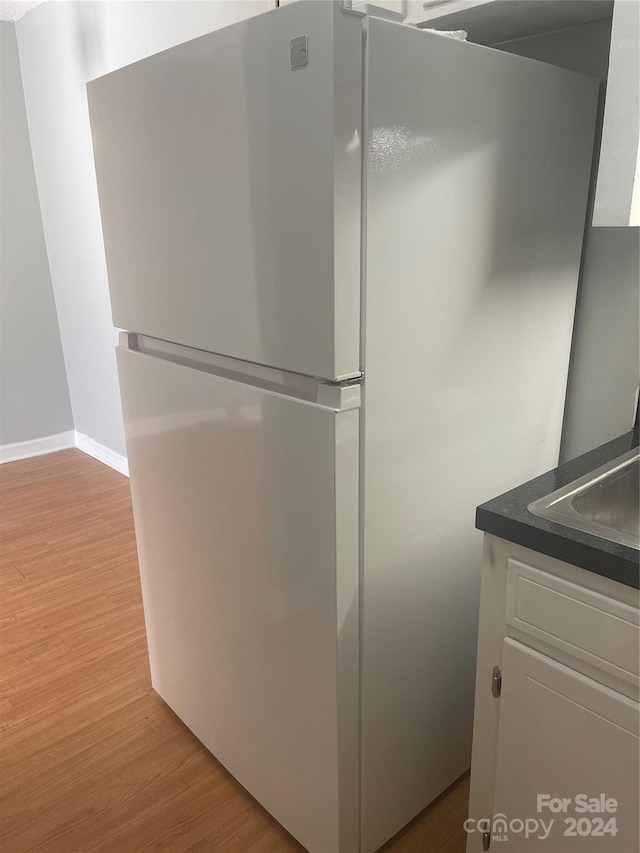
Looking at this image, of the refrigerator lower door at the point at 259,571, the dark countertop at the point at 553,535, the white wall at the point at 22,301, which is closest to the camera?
the dark countertop at the point at 553,535

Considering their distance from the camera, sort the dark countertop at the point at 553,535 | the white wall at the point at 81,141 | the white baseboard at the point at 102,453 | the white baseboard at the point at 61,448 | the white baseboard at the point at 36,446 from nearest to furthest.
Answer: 1. the dark countertop at the point at 553,535
2. the white wall at the point at 81,141
3. the white baseboard at the point at 102,453
4. the white baseboard at the point at 61,448
5. the white baseboard at the point at 36,446

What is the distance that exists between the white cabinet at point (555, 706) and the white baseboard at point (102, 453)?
8.79ft

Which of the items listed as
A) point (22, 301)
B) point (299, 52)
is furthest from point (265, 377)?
point (22, 301)

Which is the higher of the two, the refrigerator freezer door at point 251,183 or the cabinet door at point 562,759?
the refrigerator freezer door at point 251,183

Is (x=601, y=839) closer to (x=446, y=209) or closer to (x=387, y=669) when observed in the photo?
(x=387, y=669)

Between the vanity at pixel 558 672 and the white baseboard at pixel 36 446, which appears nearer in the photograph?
the vanity at pixel 558 672

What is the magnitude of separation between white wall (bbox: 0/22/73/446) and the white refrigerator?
2.44 m

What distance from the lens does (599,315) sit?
1.57m

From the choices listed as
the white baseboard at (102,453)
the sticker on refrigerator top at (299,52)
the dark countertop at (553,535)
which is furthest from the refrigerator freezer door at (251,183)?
the white baseboard at (102,453)

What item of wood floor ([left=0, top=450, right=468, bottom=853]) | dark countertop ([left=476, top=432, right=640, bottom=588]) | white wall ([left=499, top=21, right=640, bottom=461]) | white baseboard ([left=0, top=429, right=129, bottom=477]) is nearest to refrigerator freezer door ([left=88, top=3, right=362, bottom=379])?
dark countertop ([left=476, top=432, right=640, bottom=588])

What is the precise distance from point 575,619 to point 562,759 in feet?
0.87

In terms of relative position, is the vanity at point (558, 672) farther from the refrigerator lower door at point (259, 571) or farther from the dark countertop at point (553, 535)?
the refrigerator lower door at point (259, 571)

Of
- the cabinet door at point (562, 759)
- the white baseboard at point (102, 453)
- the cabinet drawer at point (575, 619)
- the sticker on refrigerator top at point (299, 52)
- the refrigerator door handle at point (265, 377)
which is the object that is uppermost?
the sticker on refrigerator top at point (299, 52)

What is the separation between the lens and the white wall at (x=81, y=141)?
262 centimetres
